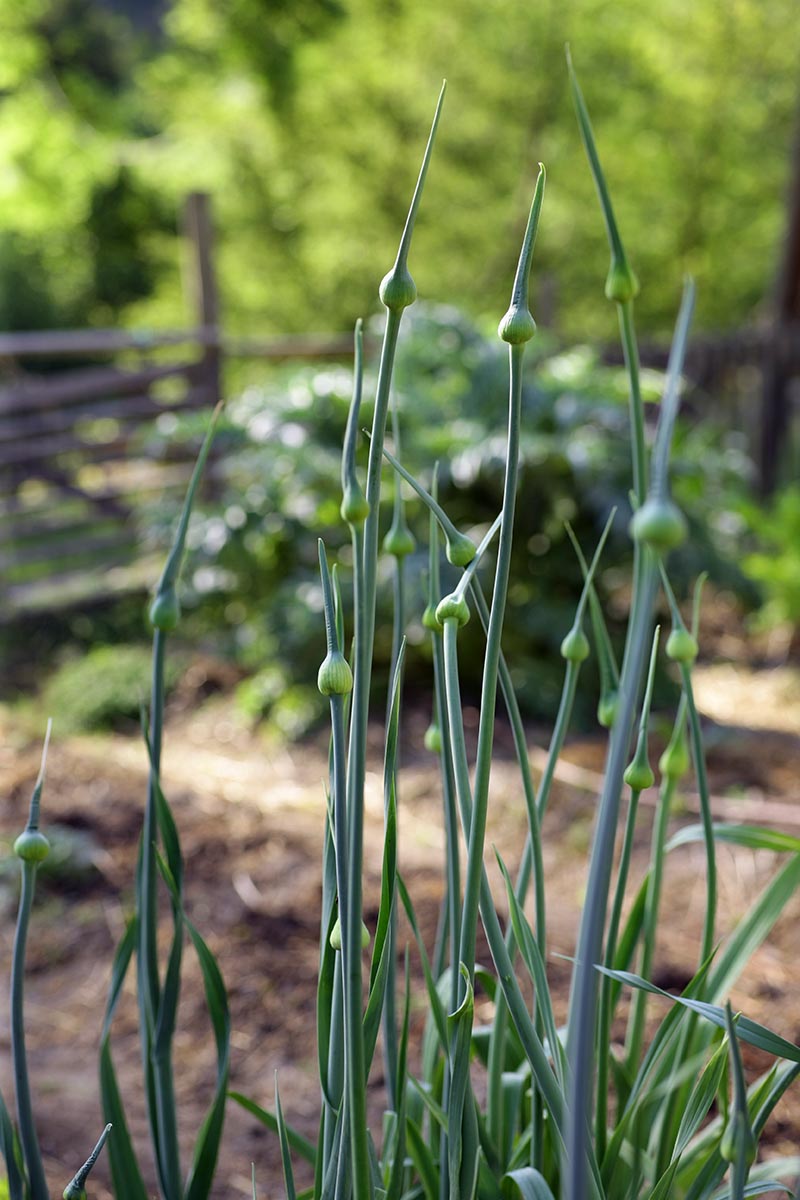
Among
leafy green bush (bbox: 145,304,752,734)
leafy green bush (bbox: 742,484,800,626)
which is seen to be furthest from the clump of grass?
leafy green bush (bbox: 742,484,800,626)

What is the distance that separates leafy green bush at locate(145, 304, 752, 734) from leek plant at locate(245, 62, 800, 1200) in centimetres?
199

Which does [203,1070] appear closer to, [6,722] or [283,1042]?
[283,1042]

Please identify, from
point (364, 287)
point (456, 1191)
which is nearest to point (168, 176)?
point (364, 287)

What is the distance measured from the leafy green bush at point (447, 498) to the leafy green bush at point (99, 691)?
1.09 ft

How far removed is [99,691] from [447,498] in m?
1.21

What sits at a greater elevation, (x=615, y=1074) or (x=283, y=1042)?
(x=615, y=1074)

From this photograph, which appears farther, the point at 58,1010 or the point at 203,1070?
the point at 58,1010

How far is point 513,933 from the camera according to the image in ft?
2.31

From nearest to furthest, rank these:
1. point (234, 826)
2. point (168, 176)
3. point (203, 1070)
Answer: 1. point (203, 1070)
2. point (234, 826)
3. point (168, 176)

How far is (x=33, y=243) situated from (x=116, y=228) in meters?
0.97

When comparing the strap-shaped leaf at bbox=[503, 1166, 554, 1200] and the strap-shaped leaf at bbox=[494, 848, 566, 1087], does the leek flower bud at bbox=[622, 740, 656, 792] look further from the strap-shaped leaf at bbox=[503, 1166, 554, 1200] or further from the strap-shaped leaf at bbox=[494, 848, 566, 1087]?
the strap-shaped leaf at bbox=[503, 1166, 554, 1200]

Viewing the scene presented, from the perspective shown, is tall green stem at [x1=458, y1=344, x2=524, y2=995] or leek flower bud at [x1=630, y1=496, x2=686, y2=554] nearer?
leek flower bud at [x1=630, y1=496, x2=686, y2=554]

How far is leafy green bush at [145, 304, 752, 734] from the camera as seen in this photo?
295cm

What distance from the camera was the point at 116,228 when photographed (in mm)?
12984
